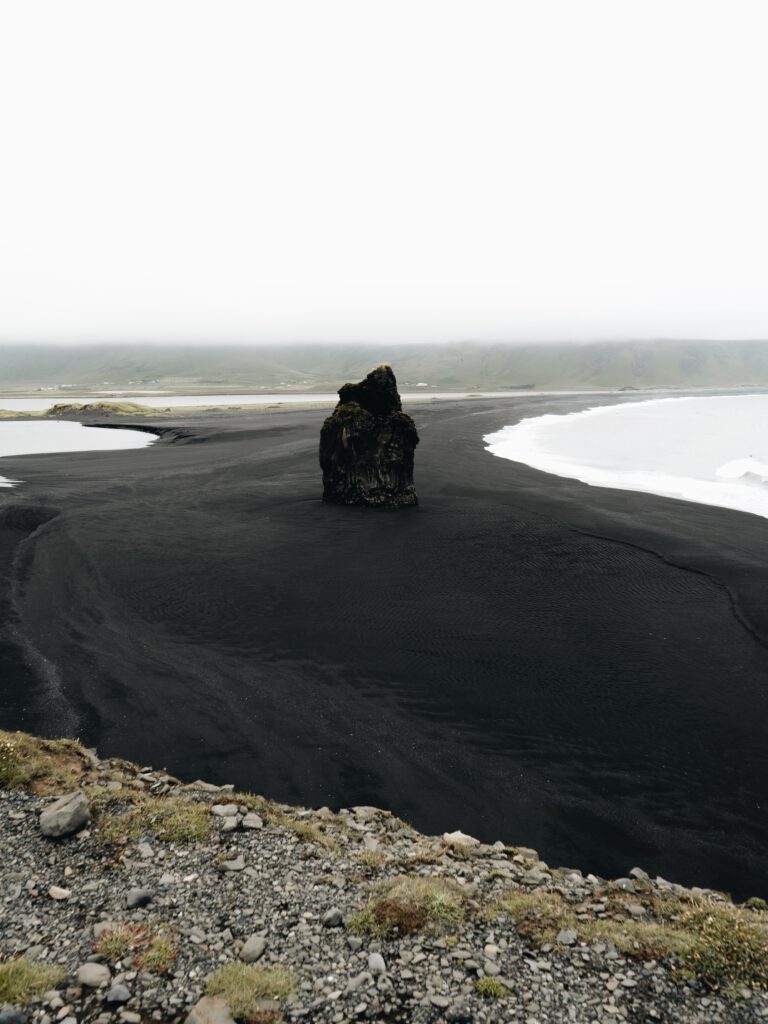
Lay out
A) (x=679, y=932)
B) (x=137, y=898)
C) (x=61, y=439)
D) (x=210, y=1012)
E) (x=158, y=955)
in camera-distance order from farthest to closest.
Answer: (x=61, y=439) < (x=137, y=898) < (x=679, y=932) < (x=158, y=955) < (x=210, y=1012)

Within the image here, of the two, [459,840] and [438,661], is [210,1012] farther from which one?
[438,661]

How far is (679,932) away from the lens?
906 centimetres

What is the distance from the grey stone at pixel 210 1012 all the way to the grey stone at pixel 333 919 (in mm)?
Result: 2055

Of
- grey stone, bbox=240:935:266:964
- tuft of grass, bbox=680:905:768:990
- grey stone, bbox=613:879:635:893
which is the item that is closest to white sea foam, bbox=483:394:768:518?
grey stone, bbox=613:879:635:893

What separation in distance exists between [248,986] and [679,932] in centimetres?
685

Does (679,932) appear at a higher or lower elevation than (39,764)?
lower

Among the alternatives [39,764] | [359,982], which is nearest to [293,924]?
[359,982]

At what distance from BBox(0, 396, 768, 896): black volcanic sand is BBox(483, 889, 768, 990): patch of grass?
9.69 ft

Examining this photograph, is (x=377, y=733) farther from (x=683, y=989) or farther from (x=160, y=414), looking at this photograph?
(x=160, y=414)

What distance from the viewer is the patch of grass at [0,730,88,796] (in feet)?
41.2

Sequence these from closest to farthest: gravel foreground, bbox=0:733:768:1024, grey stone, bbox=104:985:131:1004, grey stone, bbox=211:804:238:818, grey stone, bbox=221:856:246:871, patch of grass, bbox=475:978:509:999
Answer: grey stone, bbox=104:985:131:1004 → gravel foreground, bbox=0:733:768:1024 → patch of grass, bbox=475:978:509:999 → grey stone, bbox=221:856:246:871 → grey stone, bbox=211:804:238:818

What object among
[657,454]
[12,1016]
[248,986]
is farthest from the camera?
[657,454]

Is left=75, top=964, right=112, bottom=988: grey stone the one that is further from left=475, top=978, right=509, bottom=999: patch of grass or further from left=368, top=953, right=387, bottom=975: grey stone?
left=475, top=978, right=509, bottom=999: patch of grass

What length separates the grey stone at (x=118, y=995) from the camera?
300 inches
